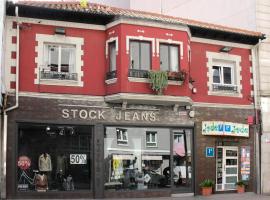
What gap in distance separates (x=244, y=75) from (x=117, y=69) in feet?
21.4

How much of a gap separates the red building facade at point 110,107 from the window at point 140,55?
0.04 meters

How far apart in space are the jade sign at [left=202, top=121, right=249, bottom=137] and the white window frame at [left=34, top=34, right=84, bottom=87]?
5.76m

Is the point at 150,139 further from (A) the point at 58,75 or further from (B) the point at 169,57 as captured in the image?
(A) the point at 58,75

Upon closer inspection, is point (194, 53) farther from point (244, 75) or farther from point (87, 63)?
point (87, 63)

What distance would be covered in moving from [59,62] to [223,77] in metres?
→ 7.48

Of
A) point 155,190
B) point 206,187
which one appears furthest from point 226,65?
point 155,190

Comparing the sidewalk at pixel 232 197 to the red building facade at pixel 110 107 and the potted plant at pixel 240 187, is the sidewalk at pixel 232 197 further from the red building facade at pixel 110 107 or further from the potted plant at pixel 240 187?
the red building facade at pixel 110 107

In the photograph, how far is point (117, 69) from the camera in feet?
64.7

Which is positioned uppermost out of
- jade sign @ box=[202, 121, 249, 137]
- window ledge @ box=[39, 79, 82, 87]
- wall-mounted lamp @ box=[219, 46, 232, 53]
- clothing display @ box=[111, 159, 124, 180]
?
wall-mounted lamp @ box=[219, 46, 232, 53]

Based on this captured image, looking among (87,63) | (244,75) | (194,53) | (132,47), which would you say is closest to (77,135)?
(87,63)

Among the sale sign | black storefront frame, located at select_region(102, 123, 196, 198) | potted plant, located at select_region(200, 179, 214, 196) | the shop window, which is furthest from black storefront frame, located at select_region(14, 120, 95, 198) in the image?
potted plant, located at select_region(200, 179, 214, 196)

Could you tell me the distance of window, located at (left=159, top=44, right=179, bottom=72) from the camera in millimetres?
20562

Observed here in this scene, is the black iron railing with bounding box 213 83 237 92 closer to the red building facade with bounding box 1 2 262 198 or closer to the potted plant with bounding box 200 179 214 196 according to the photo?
the red building facade with bounding box 1 2 262 198

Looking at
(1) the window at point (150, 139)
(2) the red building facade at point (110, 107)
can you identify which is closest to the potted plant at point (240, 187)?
(2) the red building facade at point (110, 107)
